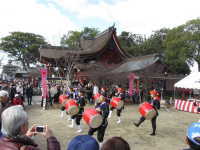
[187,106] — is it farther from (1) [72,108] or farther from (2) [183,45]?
(2) [183,45]

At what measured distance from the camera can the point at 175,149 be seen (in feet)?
21.7

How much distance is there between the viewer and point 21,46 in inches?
1864

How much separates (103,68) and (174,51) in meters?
9.60

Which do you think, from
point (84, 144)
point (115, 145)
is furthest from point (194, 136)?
point (84, 144)

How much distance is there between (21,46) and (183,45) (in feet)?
112

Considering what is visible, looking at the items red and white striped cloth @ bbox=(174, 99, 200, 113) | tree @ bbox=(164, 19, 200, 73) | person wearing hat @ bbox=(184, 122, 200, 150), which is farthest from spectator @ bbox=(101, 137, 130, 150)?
tree @ bbox=(164, 19, 200, 73)

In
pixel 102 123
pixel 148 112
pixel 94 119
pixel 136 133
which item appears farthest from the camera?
pixel 136 133

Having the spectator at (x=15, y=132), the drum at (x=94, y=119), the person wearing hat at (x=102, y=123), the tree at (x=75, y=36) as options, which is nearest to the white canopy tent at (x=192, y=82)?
the person wearing hat at (x=102, y=123)

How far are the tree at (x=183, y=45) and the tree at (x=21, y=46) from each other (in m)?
29.1

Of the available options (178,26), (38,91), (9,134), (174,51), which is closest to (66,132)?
(9,134)

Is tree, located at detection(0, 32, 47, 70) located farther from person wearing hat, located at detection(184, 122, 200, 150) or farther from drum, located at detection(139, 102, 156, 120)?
person wearing hat, located at detection(184, 122, 200, 150)

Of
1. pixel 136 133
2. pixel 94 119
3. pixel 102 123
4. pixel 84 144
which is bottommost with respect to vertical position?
pixel 136 133

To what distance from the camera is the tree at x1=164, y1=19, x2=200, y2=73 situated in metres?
24.6

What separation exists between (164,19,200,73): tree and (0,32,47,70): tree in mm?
29140
